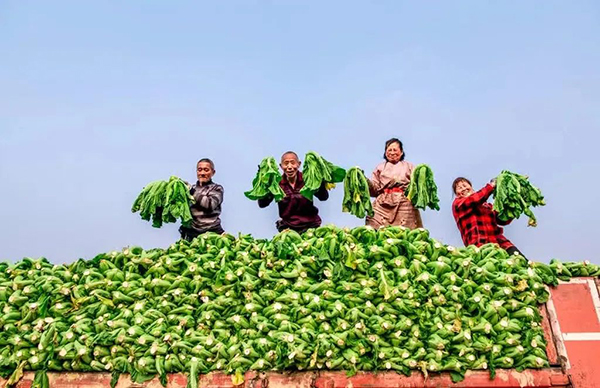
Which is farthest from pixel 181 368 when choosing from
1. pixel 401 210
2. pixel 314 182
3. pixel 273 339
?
pixel 401 210

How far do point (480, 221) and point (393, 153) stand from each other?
3.59 ft

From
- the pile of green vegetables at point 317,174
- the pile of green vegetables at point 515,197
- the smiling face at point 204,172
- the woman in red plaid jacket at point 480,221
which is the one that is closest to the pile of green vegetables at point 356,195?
the pile of green vegetables at point 317,174

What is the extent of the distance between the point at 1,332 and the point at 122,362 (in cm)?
96

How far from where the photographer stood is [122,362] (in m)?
3.28

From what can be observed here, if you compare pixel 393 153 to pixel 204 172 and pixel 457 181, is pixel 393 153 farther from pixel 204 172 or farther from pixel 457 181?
pixel 204 172

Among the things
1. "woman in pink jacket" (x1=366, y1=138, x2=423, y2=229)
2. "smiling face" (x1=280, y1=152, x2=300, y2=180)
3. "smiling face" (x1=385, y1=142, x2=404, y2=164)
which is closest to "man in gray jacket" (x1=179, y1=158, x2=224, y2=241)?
"smiling face" (x1=280, y1=152, x2=300, y2=180)

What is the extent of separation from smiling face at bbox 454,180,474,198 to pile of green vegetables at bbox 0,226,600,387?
3.58 ft

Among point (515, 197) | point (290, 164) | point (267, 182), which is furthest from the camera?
point (290, 164)

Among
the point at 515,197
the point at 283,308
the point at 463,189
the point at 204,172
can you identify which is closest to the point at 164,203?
the point at 204,172

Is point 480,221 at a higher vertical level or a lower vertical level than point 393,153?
lower

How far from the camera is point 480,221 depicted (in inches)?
183

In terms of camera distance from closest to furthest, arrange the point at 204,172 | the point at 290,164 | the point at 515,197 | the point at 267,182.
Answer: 1. the point at 515,197
2. the point at 267,182
3. the point at 290,164
4. the point at 204,172

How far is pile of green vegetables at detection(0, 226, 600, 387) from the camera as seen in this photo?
10.7ft

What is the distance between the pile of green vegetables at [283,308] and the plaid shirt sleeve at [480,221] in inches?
31.2
